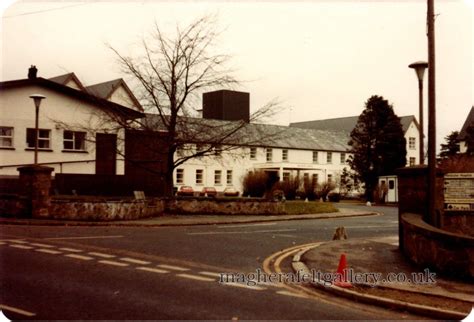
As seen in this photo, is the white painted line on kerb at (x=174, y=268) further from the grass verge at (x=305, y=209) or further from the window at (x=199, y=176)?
the window at (x=199, y=176)

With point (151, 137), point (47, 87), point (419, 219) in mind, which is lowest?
point (419, 219)

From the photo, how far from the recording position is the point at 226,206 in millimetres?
27391

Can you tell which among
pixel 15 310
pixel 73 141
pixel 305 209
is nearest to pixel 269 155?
pixel 73 141

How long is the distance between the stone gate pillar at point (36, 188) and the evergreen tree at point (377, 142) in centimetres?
3778

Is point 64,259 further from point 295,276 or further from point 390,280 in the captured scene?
point 390,280

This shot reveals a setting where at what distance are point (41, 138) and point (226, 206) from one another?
584 inches

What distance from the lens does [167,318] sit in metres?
6.73

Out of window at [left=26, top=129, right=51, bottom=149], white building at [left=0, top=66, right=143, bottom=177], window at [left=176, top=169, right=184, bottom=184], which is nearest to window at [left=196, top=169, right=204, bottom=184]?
window at [left=176, top=169, right=184, bottom=184]

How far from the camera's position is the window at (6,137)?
3306cm

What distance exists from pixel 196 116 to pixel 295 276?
18.1 m

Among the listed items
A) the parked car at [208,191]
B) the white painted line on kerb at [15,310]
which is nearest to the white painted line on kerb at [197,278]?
the white painted line on kerb at [15,310]

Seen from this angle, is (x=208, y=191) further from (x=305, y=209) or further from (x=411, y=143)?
(x=411, y=143)

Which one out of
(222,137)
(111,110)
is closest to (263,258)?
(222,137)

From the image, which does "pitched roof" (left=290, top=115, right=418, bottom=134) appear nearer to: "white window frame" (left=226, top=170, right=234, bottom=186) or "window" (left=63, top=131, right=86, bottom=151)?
"white window frame" (left=226, top=170, right=234, bottom=186)
